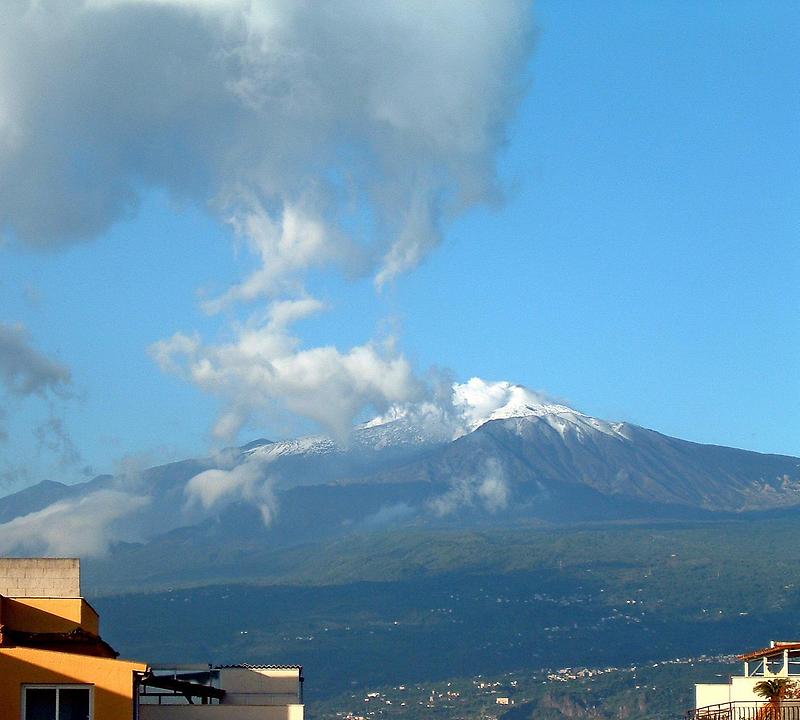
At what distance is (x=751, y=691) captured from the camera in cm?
5278

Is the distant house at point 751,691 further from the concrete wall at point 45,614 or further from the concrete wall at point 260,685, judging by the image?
the concrete wall at point 45,614

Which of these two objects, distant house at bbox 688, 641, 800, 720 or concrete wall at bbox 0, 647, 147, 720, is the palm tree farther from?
concrete wall at bbox 0, 647, 147, 720

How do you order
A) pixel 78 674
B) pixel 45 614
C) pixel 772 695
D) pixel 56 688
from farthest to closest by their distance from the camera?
1. pixel 45 614
2. pixel 772 695
3. pixel 78 674
4. pixel 56 688

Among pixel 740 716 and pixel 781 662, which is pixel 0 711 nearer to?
pixel 740 716

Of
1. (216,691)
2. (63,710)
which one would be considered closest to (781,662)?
(216,691)

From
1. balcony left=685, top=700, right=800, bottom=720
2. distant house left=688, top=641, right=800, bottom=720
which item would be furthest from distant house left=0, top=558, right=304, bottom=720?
distant house left=688, top=641, right=800, bottom=720


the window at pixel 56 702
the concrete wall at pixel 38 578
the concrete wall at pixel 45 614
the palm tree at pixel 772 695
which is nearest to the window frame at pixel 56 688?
the window at pixel 56 702

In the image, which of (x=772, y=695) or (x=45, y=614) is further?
(x=45, y=614)

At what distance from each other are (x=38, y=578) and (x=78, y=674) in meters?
17.0

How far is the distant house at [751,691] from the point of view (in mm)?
47906

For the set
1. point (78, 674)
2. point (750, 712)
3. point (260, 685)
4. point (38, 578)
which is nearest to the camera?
point (78, 674)

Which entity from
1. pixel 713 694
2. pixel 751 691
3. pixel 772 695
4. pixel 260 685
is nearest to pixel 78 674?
pixel 772 695

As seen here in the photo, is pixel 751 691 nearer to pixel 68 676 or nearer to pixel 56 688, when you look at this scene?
pixel 68 676

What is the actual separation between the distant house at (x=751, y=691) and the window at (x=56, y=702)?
18.1 m
